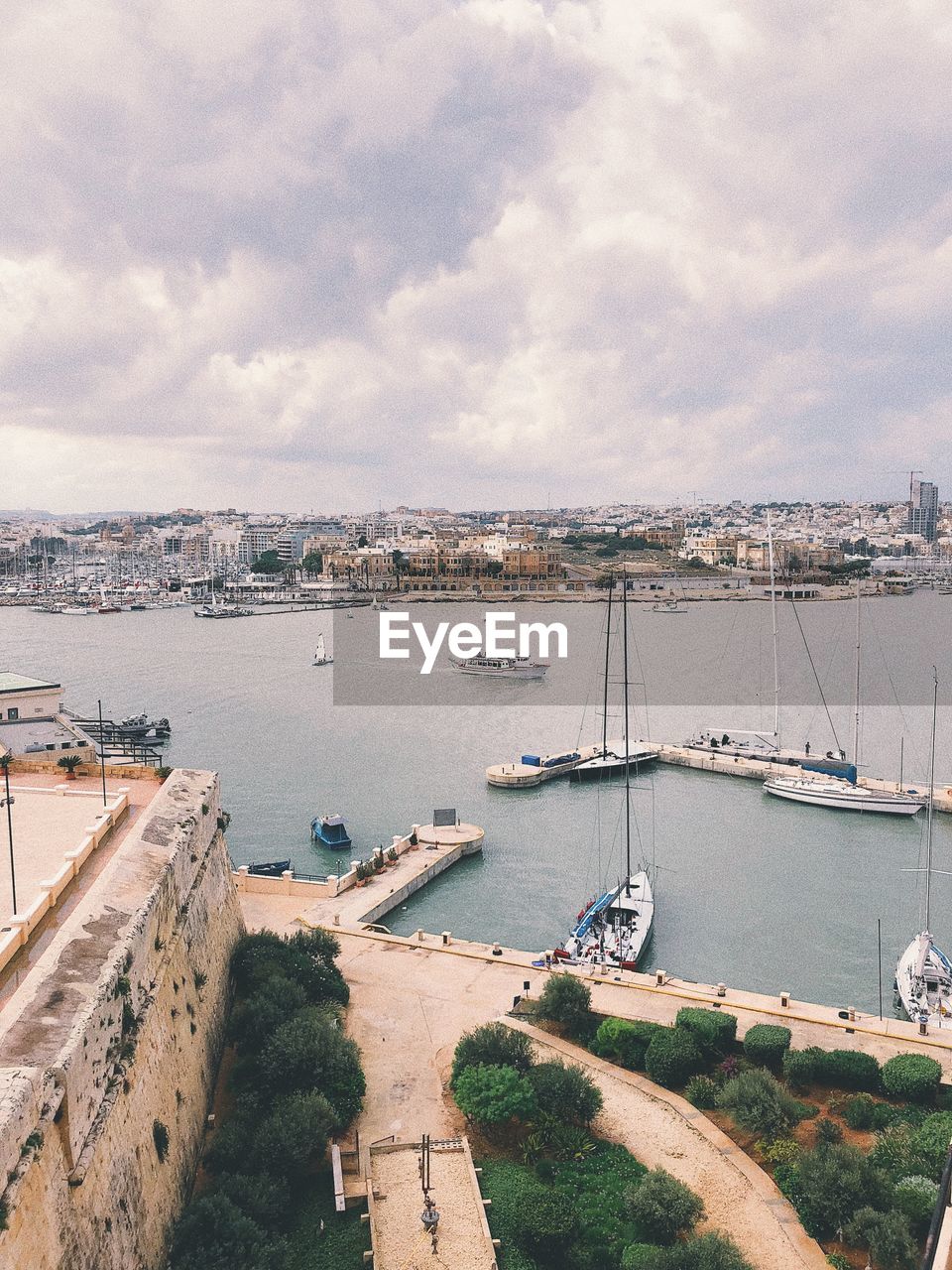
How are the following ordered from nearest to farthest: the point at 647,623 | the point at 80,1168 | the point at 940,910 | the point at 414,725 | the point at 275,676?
the point at 80,1168, the point at 940,910, the point at 414,725, the point at 275,676, the point at 647,623

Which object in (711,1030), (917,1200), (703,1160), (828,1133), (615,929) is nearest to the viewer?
(917,1200)

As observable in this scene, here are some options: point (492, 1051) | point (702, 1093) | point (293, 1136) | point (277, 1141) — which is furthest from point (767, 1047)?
point (277, 1141)

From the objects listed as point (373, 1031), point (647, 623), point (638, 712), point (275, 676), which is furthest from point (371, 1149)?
point (647, 623)

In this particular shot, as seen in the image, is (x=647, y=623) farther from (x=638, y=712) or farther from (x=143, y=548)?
(x=143, y=548)

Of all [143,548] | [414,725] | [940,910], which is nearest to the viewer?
[940,910]

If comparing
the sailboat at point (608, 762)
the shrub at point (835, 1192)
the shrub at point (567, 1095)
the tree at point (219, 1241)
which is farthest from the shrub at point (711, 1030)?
the sailboat at point (608, 762)

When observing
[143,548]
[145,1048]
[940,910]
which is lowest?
[940,910]

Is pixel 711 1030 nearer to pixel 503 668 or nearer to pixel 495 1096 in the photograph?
pixel 495 1096
